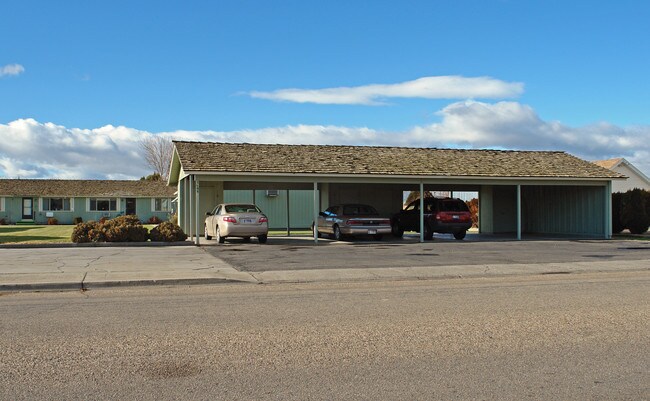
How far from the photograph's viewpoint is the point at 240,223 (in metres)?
22.7

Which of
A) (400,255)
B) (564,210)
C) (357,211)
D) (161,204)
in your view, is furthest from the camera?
(161,204)

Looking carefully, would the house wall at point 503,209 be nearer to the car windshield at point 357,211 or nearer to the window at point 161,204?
the car windshield at point 357,211

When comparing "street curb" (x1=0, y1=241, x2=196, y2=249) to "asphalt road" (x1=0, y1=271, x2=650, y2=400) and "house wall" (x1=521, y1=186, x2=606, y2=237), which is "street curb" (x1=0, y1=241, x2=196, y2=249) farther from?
"house wall" (x1=521, y1=186, x2=606, y2=237)

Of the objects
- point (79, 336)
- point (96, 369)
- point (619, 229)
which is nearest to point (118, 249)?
point (79, 336)

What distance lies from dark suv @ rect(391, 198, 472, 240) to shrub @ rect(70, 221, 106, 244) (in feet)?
41.7

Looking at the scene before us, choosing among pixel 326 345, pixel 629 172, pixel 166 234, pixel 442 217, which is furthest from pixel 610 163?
pixel 326 345

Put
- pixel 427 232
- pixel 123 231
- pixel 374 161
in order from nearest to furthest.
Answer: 1. pixel 123 231
2. pixel 427 232
3. pixel 374 161

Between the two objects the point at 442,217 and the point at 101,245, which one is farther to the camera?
the point at 442,217

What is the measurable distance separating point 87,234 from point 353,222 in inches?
389

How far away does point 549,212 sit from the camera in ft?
104

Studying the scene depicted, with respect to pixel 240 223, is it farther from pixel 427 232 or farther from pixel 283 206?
pixel 283 206

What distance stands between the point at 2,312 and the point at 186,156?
1575cm

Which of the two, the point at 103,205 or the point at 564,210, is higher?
the point at 103,205

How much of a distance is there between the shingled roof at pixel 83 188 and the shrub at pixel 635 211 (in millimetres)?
33710
